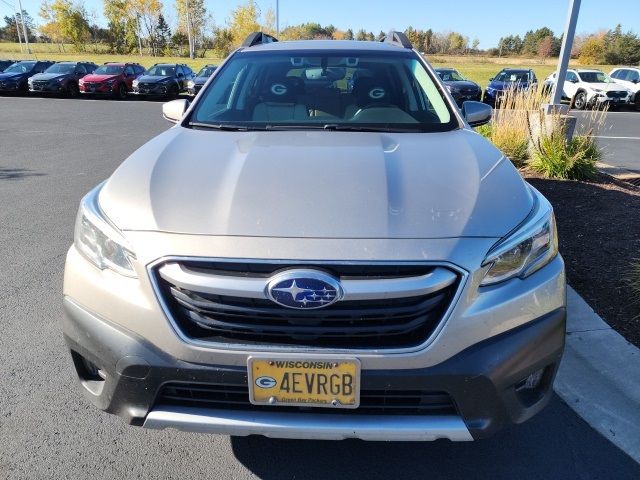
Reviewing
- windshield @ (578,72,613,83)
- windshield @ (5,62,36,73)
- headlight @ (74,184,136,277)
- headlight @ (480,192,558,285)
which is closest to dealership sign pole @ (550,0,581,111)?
headlight @ (480,192,558,285)

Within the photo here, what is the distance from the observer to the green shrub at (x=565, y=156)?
259 inches

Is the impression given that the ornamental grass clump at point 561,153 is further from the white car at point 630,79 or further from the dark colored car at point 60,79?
the dark colored car at point 60,79

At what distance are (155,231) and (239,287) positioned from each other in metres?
0.40

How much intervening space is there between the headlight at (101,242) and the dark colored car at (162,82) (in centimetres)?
2137

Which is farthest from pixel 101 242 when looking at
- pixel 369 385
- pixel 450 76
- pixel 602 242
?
pixel 450 76

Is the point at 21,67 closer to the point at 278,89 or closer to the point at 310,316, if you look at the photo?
the point at 278,89

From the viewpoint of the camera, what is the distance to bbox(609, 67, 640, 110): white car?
806 inches

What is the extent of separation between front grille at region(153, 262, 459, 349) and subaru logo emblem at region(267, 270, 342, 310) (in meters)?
0.03

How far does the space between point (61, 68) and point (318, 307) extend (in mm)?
26074

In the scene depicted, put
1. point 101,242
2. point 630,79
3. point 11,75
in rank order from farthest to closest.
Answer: point 11,75 → point 630,79 → point 101,242

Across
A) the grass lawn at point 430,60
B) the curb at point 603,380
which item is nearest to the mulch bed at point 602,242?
the curb at point 603,380

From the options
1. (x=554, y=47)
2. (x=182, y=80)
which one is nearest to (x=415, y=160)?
(x=182, y=80)

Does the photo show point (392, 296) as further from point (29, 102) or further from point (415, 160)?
point (29, 102)

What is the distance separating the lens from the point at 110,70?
23.8 m
